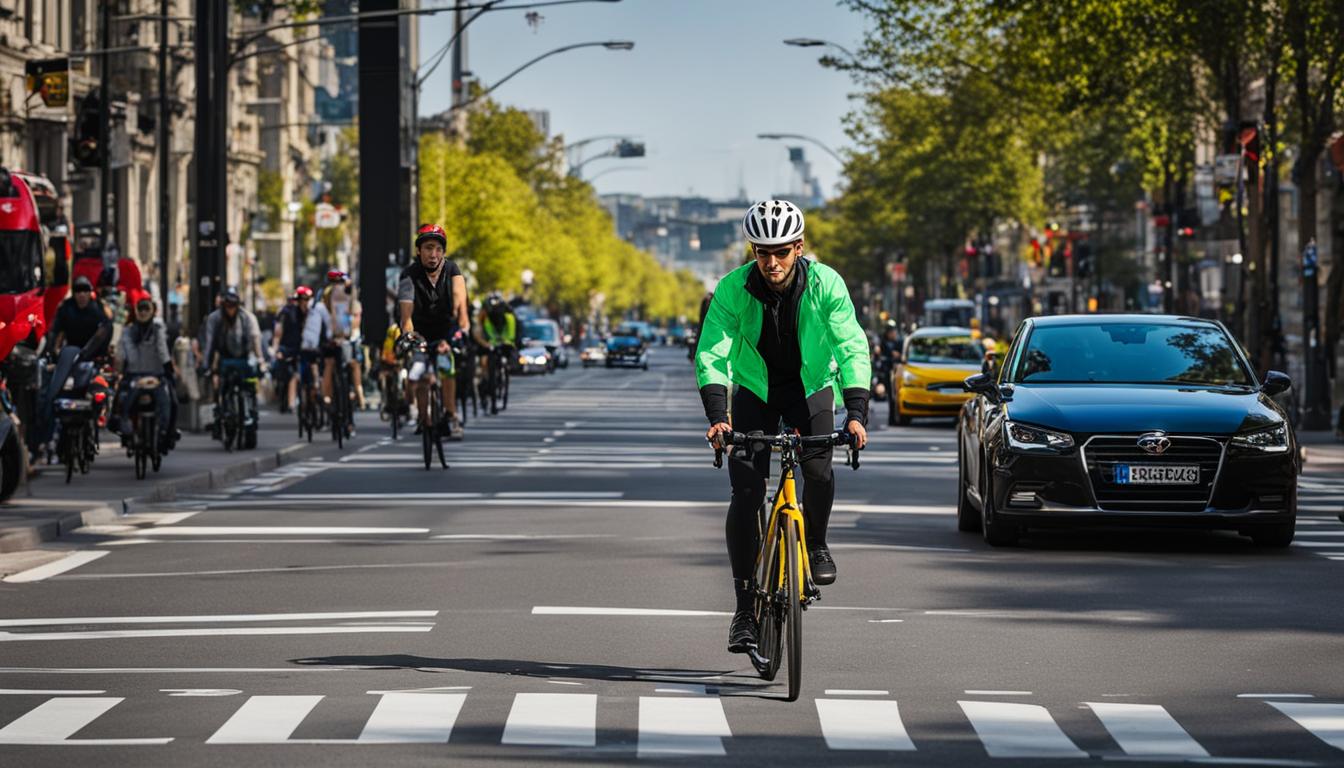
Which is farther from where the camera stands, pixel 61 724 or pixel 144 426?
pixel 144 426

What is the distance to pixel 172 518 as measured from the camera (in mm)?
20641

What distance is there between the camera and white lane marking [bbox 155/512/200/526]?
2009 centimetres

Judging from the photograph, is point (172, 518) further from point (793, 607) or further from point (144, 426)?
point (793, 607)

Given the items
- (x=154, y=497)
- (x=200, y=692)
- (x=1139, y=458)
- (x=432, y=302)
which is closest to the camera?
(x=200, y=692)

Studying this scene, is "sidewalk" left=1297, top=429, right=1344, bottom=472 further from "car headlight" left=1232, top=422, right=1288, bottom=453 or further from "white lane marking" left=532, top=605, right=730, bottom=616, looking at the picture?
"white lane marking" left=532, top=605, right=730, bottom=616

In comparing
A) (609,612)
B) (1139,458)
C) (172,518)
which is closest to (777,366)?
(609,612)

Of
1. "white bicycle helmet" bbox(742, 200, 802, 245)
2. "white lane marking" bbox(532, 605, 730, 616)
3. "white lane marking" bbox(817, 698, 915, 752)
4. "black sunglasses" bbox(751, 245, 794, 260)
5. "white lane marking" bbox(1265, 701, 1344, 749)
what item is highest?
"white bicycle helmet" bbox(742, 200, 802, 245)

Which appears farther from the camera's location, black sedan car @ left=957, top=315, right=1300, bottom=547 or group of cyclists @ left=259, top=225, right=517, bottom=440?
group of cyclists @ left=259, top=225, right=517, bottom=440

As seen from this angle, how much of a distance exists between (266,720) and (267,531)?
9.77 m

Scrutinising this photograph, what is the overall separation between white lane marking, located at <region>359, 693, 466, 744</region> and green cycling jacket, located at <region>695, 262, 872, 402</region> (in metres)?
1.53

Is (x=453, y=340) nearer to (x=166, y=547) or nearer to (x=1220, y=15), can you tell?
(x=166, y=547)

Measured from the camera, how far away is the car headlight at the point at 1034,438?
55.8 feet

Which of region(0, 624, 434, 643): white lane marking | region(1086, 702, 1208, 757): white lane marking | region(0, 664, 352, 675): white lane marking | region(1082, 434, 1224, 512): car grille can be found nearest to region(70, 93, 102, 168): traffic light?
region(1082, 434, 1224, 512): car grille

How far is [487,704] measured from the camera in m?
9.98
